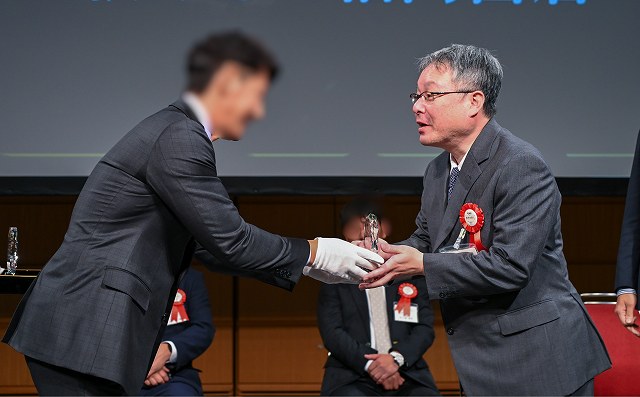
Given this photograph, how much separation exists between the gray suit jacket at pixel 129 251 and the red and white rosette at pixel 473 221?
60cm

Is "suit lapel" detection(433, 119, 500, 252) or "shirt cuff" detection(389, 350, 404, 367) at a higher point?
"suit lapel" detection(433, 119, 500, 252)

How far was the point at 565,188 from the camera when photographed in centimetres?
419

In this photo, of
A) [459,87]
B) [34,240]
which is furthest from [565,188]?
[34,240]

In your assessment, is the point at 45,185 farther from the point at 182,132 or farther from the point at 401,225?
the point at 182,132

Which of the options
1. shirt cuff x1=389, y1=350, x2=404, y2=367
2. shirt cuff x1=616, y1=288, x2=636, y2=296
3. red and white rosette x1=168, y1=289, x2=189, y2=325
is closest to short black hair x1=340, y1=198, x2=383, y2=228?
shirt cuff x1=389, y1=350, x2=404, y2=367

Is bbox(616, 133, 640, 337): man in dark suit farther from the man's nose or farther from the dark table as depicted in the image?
the dark table

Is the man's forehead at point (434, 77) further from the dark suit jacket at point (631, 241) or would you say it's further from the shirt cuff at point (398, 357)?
the shirt cuff at point (398, 357)

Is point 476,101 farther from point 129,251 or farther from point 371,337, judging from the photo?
point 371,337

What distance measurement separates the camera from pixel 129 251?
1.74 metres

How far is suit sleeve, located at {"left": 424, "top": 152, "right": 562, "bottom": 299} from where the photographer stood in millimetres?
1987

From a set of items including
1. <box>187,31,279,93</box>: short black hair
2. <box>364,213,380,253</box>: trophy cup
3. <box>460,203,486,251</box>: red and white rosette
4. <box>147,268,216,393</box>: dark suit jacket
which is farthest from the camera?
<box>147,268,216,393</box>: dark suit jacket

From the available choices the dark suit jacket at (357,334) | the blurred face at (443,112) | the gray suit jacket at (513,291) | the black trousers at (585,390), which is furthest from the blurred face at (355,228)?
the black trousers at (585,390)

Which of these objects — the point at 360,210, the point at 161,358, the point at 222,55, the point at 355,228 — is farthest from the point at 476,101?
the point at 161,358

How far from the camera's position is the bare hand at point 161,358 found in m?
3.64
